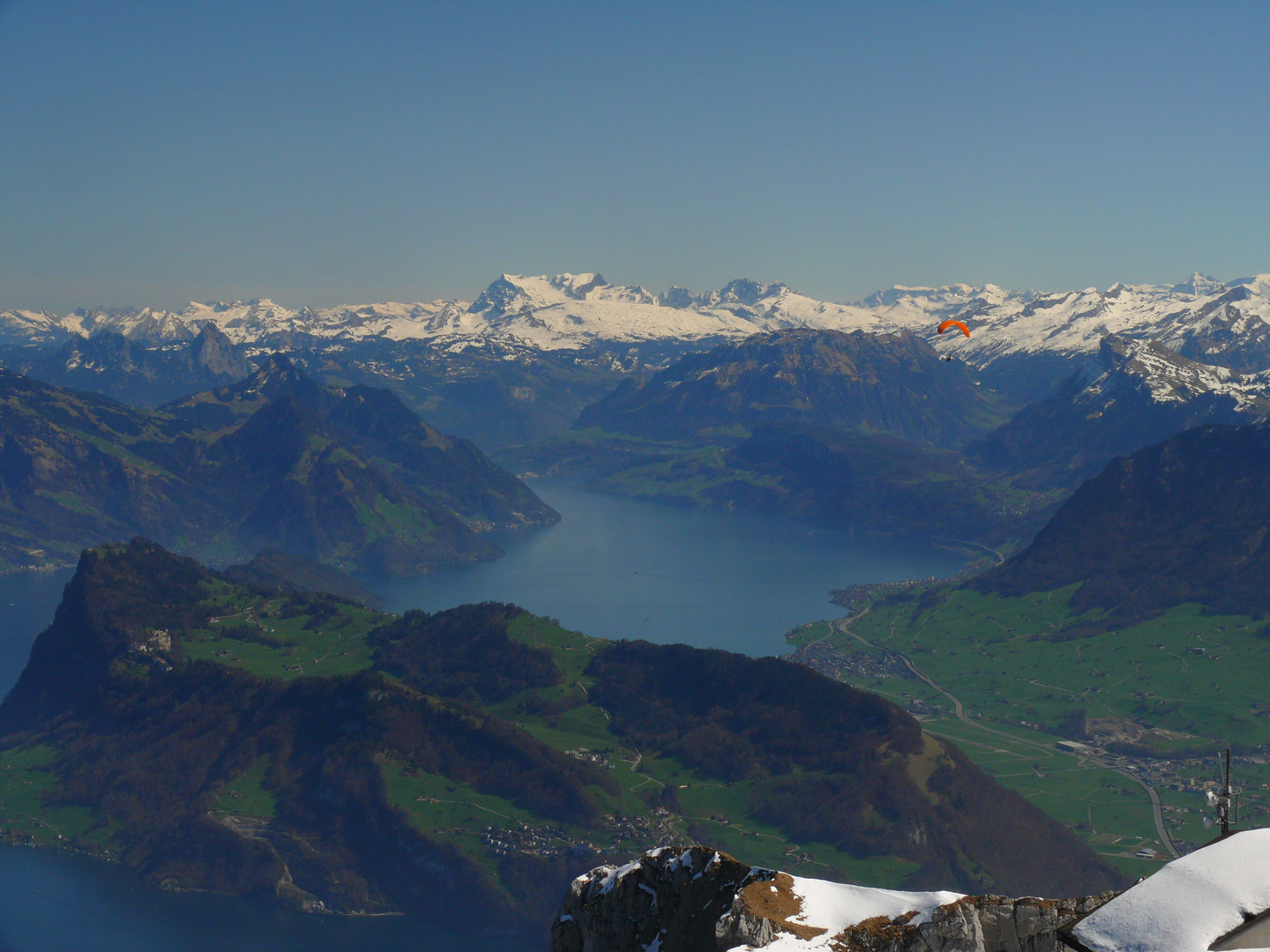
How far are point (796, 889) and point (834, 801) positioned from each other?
125114 mm

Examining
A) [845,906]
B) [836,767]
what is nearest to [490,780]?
[836,767]

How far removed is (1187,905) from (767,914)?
10.4 m

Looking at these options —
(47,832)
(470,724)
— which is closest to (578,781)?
(470,724)

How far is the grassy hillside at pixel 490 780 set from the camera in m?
137

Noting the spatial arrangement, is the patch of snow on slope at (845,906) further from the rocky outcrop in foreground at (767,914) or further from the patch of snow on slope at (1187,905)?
the patch of snow on slope at (1187,905)

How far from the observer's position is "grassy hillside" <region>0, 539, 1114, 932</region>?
13700cm

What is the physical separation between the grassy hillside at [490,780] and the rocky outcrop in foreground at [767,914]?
105841 mm

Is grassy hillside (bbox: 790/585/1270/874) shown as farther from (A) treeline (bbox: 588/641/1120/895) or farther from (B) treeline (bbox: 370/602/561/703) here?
(B) treeline (bbox: 370/602/561/703)

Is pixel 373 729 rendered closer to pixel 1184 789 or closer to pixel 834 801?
pixel 834 801

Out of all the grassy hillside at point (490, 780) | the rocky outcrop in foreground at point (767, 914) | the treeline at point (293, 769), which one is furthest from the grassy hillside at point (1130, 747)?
the rocky outcrop in foreground at point (767, 914)

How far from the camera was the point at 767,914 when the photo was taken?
84.7 ft

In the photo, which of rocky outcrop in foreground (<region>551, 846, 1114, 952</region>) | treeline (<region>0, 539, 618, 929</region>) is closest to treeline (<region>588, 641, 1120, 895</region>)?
treeline (<region>0, 539, 618, 929</region>)

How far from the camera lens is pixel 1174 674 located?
199500 mm

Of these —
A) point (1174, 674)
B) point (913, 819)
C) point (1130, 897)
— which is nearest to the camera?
point (1130, 897)
